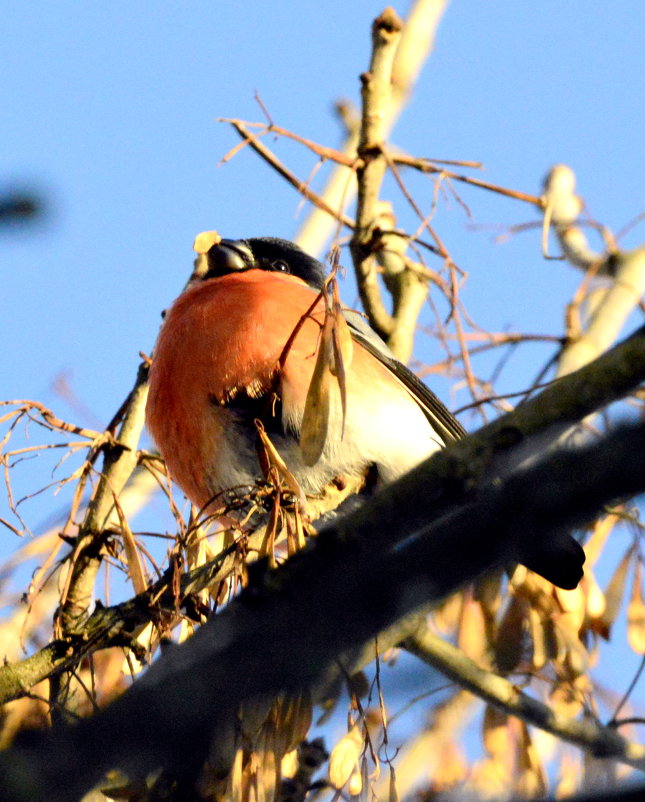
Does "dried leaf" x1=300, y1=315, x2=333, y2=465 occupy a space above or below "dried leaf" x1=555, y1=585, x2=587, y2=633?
above

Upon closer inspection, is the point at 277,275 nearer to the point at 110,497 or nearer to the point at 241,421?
the point at 241,421

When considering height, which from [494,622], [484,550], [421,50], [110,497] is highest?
[421,50]

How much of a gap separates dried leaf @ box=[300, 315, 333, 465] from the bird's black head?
83.2 inches

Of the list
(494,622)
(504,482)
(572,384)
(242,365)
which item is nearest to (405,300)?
(242,365)

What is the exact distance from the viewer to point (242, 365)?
3504 mm

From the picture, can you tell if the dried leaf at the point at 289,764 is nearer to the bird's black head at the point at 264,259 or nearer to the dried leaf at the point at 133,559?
the dried leaf at the point at 133,559

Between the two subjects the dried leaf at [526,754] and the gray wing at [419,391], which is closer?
the dried leaf at [526,754]

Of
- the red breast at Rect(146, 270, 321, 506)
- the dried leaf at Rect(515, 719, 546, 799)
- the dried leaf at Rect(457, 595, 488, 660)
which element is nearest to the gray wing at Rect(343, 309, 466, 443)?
the red breast at Rect(146, 270, 321, 506)

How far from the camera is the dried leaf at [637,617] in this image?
3.35m

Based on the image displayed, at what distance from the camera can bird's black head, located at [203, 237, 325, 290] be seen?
4285 millimetres

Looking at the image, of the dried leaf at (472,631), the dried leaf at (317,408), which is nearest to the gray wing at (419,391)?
the dried leaf at (472,631)

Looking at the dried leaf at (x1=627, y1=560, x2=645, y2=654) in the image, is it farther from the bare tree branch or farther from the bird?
the bare tree branch

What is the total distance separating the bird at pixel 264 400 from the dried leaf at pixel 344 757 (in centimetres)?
93

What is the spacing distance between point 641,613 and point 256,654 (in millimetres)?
2729
